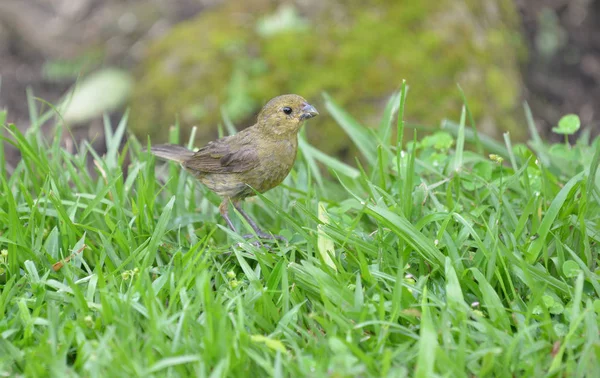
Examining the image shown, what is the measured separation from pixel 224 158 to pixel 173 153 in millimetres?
365

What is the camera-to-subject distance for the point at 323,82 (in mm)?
6172

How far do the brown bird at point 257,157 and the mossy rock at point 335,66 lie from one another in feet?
5.55

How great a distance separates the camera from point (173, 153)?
4.41 meters

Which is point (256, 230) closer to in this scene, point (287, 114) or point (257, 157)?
point (257, 157)

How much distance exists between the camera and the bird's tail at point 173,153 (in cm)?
437

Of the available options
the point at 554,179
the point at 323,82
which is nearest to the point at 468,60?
the point at 323,82

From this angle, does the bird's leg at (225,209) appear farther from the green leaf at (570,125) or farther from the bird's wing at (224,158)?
the green leaf at (570,125)

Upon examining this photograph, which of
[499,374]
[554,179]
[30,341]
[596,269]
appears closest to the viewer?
[499,374]

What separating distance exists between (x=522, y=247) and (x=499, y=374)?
2.67ft

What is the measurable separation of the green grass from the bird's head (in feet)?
1.13

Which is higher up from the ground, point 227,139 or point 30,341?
point 227,139

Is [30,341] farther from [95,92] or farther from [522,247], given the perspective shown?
[95,92]

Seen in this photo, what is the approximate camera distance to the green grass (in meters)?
2.88

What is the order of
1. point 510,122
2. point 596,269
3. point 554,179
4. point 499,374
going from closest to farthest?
point 499,374
point 596,269
point 554,179
point 510,122
